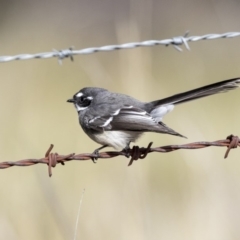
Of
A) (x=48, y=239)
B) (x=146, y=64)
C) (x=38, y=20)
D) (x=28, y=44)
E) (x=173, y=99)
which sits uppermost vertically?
(x=38, y=20)

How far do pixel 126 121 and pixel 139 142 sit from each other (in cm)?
276

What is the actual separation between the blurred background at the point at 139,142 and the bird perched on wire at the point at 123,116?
708mm

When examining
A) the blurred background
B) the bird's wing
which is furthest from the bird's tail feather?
the blurred background

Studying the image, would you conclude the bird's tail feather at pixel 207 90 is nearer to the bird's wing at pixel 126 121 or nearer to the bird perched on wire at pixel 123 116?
the bird perched on wire at pixel 123 116

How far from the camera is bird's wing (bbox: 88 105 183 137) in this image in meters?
3.70

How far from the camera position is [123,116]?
390cm

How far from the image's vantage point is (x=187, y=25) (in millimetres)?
10320

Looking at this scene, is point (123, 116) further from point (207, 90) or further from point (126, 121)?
point (207, 90)

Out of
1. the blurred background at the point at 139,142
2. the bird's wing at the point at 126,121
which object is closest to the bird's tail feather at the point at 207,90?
the bird's wing at the point at 126,121

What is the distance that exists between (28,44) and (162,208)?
16.2 feet

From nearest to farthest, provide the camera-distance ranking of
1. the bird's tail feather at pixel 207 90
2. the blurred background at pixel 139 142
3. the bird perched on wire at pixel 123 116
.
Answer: the bird's tail feather at pixel 207 90 < the bird perched on wire at pixel 123 116 < the blurred background at pixel 139 142

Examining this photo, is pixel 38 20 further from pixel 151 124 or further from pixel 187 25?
pixel 151 124

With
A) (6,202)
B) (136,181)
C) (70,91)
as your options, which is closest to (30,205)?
(6,202)

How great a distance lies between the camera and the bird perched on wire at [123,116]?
145 inches
